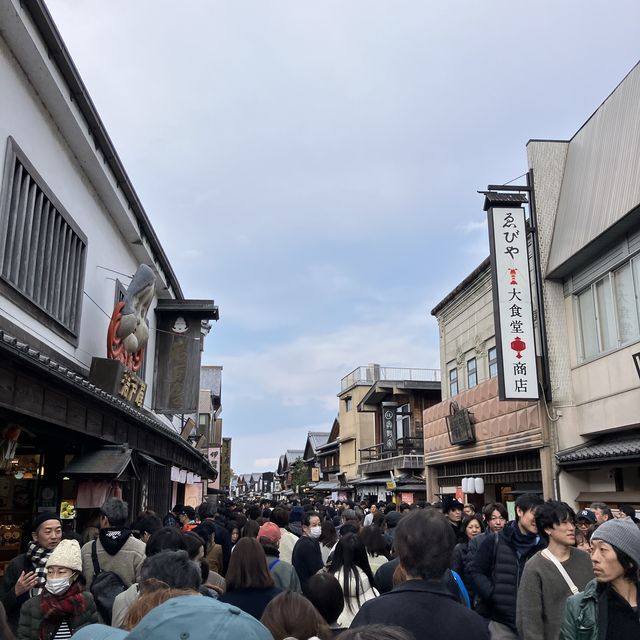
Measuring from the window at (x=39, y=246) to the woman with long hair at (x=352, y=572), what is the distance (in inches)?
250

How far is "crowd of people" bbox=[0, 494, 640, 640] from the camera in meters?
2.88

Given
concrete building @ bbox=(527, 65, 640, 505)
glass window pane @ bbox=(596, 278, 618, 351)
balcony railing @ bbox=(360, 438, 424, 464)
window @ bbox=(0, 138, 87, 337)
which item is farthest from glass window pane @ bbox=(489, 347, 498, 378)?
window @ bbox=(0, 138, 87, 337)

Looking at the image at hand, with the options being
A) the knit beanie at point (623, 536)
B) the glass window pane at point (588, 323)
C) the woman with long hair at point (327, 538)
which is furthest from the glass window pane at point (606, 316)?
the knit beanie at point (623, 536)

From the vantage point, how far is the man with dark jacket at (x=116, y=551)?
227 inches

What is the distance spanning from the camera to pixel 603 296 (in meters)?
14.9

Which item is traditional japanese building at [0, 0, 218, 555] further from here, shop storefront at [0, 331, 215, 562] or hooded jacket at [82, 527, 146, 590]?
hooded jacket at [82, 527, 146, 590]

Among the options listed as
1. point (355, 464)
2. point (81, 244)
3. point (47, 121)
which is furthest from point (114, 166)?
point (355, 464)

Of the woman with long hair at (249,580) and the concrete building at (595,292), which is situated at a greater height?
the concrete building at (595,292)

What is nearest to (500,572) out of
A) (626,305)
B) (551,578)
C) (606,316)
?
(551,578)

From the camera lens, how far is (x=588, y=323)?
51.1 feet

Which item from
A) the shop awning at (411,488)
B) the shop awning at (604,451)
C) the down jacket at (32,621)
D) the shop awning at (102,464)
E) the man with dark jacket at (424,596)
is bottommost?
the down jacket at (32,621)

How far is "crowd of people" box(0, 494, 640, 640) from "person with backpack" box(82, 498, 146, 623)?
10 mm

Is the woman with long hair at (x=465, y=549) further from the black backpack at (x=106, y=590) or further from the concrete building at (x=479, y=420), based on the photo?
the concrete building at (x=479, y=420)

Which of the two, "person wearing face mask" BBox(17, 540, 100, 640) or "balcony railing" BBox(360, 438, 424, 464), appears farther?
"balcony railing" BBox(360, 438, 424, 464)
